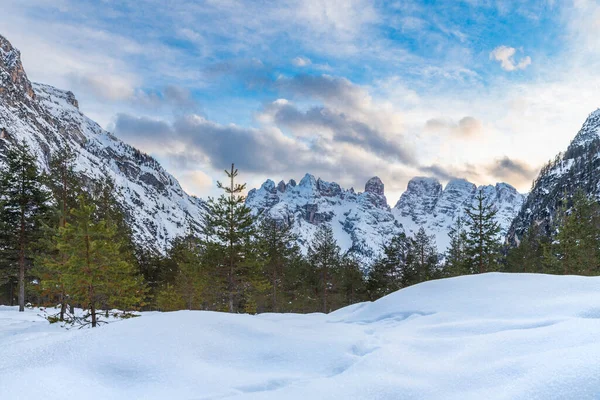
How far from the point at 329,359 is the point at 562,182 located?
5425 inches

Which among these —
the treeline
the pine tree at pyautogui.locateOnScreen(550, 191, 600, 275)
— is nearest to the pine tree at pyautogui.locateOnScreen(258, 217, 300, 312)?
the treeline

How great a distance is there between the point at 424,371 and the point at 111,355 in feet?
12.7

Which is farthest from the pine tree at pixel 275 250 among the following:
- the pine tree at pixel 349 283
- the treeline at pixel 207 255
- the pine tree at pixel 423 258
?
the pine tree at pixel 423 258

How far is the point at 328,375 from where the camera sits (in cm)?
418

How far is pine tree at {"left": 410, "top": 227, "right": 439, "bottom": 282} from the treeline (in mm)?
165

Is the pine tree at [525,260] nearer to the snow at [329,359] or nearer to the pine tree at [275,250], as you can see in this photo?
the pine tree at [275,250]

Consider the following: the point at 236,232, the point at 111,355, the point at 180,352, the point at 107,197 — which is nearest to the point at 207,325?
the point at 180,352

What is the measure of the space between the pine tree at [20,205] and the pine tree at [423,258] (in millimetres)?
33306

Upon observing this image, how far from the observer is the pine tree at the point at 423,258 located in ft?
116

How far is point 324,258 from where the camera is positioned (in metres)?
34.2

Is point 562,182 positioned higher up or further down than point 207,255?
higher up

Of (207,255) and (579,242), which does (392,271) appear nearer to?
(579,242)

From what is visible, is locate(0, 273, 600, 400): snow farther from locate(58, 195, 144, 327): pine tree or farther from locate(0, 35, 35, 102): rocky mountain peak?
locate(0, 35, 35, 102): rocky mountain peak

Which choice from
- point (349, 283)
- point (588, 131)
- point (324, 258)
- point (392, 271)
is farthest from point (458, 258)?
point (588, 131)
